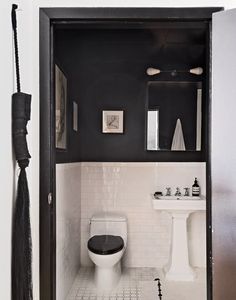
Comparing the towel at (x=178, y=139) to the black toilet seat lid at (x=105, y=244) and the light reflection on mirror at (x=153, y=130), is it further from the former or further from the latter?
the black toilet seat lid at (x=105, y=244)

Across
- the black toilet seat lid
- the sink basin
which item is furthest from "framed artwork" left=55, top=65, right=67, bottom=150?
the sink basin

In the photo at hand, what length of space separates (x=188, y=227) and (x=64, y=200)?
1.32m

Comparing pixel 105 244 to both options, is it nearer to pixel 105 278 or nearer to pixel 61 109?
pixel 105 278

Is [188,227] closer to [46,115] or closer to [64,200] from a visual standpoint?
[64,200]

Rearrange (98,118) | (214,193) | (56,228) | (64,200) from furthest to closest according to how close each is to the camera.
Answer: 1. (98,118)
2. (64,200)
3. (56,228)
4. (214,193)

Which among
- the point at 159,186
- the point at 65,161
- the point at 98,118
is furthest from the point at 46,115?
the point at 159,186

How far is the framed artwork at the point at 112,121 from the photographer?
303 cm

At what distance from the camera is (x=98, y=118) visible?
304 centimetres

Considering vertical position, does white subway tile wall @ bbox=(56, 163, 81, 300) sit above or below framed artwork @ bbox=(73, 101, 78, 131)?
below

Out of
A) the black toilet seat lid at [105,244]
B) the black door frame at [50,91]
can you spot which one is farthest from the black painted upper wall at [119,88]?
the black door frame at [50,91]

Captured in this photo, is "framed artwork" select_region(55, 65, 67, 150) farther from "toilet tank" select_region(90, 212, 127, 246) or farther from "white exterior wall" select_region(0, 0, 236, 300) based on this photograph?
"toilet tank" select_region(90, 212, 127, 246)

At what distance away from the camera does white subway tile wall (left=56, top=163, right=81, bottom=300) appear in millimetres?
2113

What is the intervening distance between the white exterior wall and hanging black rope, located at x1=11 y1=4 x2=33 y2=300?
0.03 meters

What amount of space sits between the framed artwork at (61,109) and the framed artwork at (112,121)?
0.67m
